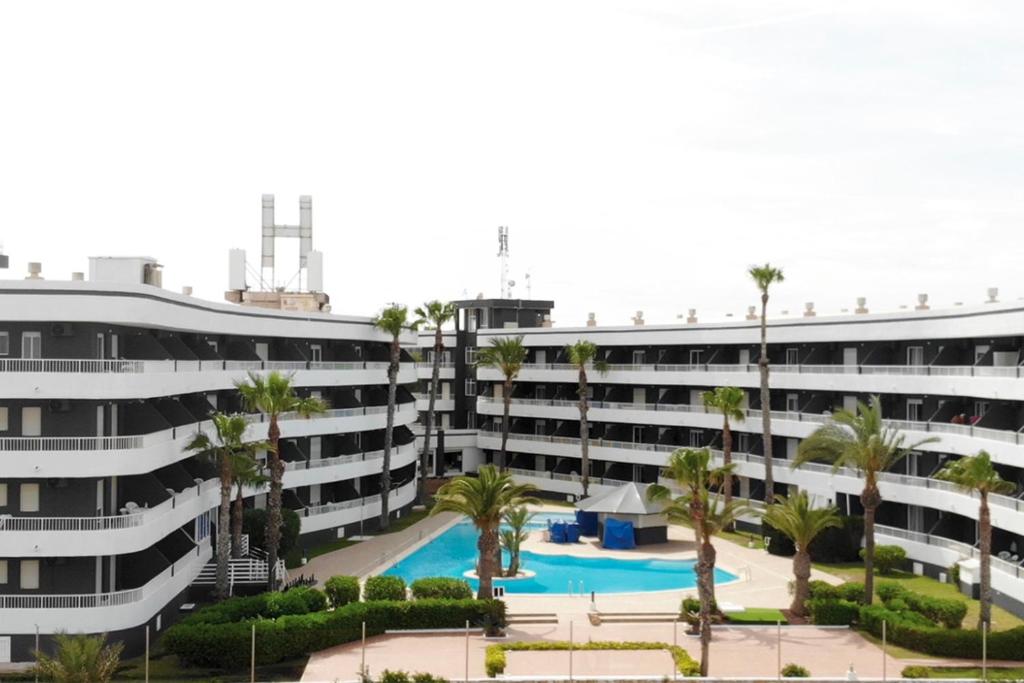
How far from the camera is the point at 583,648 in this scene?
44750mm

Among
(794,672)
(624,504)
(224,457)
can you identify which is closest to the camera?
(794,672)

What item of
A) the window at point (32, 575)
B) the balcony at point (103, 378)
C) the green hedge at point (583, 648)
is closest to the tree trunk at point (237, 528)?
the balcony at point (103, 378)

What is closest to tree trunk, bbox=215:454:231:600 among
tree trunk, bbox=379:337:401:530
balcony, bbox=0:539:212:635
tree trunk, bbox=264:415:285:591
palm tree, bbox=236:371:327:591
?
tree trunk, bbox=264:415:285:591

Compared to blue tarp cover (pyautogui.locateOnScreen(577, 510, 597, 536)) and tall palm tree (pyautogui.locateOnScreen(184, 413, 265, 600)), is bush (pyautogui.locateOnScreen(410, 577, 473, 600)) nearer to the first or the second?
tall palm tree (pyautogui.locateOnScreen(184, 413, 265, 600))

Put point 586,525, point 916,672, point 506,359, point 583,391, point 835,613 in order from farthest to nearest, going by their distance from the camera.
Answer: point 506,359 < point 583,391 < point 586,525 < point 835,613 < point 916,672

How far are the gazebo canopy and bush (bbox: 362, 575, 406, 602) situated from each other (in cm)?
2077

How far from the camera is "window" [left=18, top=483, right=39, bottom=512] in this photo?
144 ft

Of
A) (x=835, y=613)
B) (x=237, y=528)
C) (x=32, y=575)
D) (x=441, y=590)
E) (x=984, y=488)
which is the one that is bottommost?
(x=835, y=613)

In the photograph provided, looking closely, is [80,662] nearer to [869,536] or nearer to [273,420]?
[273,420]

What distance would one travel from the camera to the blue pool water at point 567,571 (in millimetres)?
57844

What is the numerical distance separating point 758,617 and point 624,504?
1899cm

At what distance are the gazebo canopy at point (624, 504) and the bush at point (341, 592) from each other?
72.8 ft

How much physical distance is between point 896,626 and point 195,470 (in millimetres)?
30392

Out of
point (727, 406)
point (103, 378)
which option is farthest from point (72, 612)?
point (727, 406)
